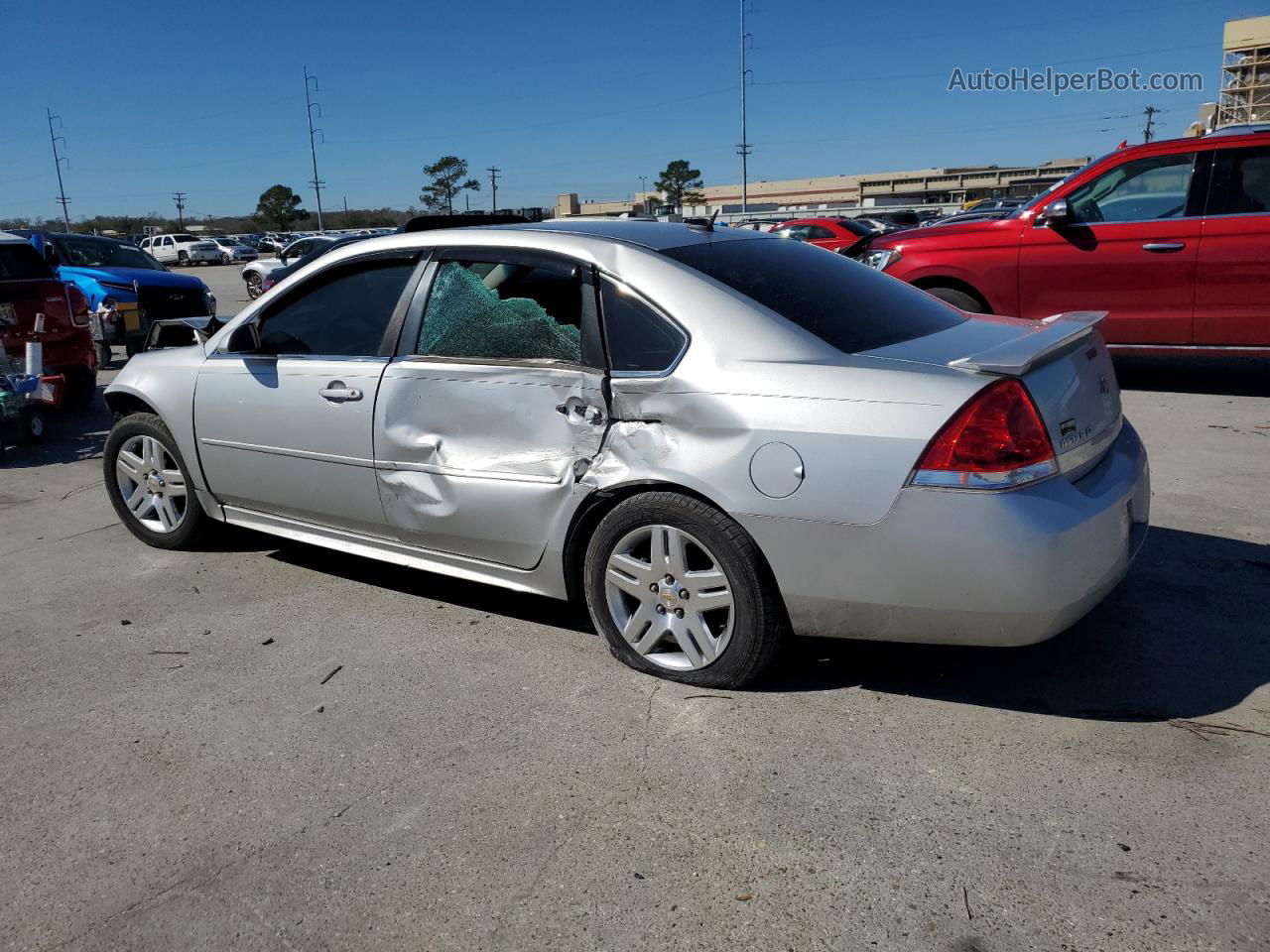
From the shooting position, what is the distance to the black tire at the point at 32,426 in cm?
761

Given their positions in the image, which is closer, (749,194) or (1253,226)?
(1253,226)

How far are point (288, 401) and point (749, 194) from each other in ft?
322

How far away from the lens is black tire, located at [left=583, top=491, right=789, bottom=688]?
10.1 ft

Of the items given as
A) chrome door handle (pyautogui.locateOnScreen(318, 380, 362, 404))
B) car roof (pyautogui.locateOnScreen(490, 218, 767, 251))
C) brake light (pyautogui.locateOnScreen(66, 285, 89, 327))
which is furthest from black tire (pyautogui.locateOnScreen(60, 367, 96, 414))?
car roof (pyautogui.locateOnScreen(490, 218, 767, 251))

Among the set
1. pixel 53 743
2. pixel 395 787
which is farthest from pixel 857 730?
pixel 53 743

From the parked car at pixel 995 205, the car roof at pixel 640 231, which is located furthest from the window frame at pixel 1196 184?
the parked car at pixel 995 205

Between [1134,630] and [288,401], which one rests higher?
[288,401]

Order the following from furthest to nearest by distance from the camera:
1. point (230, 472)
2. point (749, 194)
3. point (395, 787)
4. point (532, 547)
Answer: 1. point (749, 194)
2. point (230, 472)
3. point (532, 547)
4. point (395, 787)

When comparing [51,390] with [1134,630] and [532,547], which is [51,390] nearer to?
[532,547]

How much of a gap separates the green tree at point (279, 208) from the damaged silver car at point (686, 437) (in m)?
95.6

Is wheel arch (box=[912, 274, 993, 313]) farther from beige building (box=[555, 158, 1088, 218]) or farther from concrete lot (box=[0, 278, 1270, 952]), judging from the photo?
beige building (box=[555, 158, 1088, 218])

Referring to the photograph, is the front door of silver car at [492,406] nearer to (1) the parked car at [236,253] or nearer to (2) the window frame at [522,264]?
(2) the window frame at [522,264]

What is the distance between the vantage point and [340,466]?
403 centimetres

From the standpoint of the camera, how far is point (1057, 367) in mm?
3076
